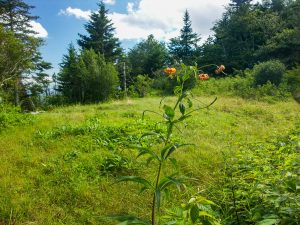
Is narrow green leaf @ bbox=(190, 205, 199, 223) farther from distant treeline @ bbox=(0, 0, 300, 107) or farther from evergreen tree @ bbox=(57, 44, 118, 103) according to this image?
evergreen tree @ bbox=(57, 44, 118, 103)

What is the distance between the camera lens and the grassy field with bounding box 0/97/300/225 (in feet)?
10.1

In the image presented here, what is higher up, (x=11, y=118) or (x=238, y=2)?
(x=238, y=2)

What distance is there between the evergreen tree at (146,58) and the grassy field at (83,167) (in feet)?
61.6

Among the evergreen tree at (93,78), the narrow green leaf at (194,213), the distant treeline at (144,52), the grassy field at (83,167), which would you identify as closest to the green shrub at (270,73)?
the distant treeline at (144,52)

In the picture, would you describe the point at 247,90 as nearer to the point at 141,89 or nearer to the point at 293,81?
the point at 293,81

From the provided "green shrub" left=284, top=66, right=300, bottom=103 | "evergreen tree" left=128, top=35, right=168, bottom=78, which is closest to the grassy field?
"green shrub" left=284, top=66, right=300, bottom=103

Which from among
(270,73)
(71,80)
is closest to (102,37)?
(71,80)

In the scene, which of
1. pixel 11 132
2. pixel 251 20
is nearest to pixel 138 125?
pixel 11 132

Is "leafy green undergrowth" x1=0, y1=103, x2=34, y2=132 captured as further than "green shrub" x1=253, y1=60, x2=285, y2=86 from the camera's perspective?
No

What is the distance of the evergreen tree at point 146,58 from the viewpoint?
26.4 metres

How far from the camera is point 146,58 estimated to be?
26641 millimetres

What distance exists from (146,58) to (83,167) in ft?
76.6

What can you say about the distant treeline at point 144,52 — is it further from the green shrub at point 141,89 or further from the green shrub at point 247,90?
the green shrub at point 247,90

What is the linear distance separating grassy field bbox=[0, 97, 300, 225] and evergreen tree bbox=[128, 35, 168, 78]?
18.8m
